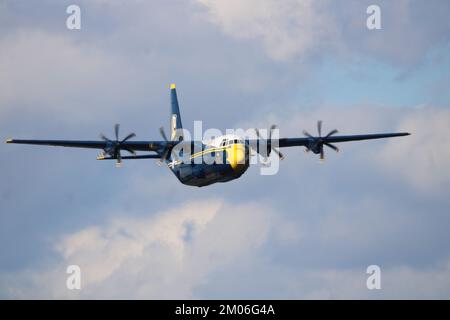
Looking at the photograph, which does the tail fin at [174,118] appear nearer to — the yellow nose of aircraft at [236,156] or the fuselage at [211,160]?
the fuselage at [211,160]

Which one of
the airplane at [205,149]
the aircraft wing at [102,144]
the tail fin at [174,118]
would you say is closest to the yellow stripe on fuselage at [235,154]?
the airplane at [205,149]

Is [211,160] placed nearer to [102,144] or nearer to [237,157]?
[237,157]

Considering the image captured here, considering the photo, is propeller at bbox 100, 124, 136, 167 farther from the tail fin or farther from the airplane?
the tail fin

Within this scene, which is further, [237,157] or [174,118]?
[174,118]

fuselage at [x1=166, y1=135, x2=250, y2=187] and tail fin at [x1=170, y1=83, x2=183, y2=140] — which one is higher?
tail fin at [x1=170, y1=83, x2=183, y2=140]

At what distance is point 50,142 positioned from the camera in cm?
5606

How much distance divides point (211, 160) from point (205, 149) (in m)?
1.38

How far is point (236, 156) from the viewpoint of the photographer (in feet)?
172

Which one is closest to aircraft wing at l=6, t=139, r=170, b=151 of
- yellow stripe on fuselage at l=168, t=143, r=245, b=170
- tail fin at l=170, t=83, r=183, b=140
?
yellow stripe on fuselage at l=168, t=143, r=245, b=170

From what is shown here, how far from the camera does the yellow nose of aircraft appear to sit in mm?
52375

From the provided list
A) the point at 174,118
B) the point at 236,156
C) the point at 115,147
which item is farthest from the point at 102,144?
the point at 174,118
